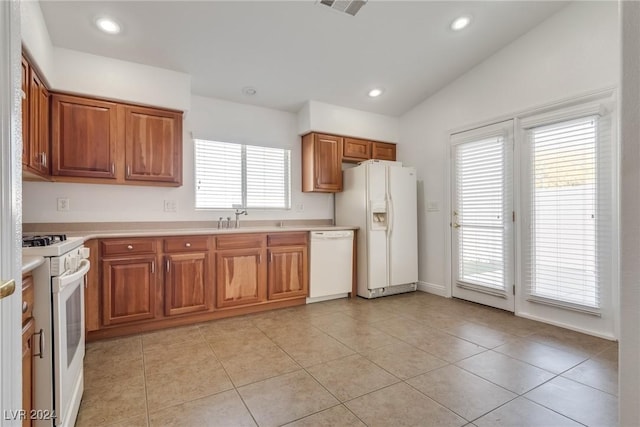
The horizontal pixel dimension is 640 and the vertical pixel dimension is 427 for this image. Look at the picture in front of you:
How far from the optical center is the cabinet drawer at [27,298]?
1.27 metres

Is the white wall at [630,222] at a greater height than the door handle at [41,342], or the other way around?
the white wall at [630,222]

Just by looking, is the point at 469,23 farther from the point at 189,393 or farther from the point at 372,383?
the point at 189,393

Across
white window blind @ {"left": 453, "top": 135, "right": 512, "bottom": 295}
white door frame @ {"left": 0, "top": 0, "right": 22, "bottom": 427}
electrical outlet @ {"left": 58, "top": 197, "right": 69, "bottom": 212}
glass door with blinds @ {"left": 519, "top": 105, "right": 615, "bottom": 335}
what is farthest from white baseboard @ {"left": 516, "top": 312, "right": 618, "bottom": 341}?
electrical outlet @ {"left": 58, "top": 197, "right": 69, "bottom": 212}

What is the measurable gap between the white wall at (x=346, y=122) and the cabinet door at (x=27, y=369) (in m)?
3.42

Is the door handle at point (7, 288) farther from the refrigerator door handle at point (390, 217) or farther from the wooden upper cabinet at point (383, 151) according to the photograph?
the wooden upper cabinet at point (383, 151)

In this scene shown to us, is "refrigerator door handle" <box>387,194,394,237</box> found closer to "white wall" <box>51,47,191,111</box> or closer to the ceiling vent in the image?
the ceiling vent

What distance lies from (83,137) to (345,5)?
2.61 metres

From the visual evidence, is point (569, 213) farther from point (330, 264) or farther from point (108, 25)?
point (108, 25)

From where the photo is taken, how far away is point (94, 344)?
2.70 meters

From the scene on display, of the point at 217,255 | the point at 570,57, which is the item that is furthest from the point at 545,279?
the point at 217,255

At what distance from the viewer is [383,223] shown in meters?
4.18

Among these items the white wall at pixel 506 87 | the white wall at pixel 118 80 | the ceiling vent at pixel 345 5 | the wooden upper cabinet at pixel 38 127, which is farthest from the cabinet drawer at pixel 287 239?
the ceiling vent at pixel 345 5

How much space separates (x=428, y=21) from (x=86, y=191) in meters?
3.69

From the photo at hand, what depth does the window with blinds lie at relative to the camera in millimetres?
3781
